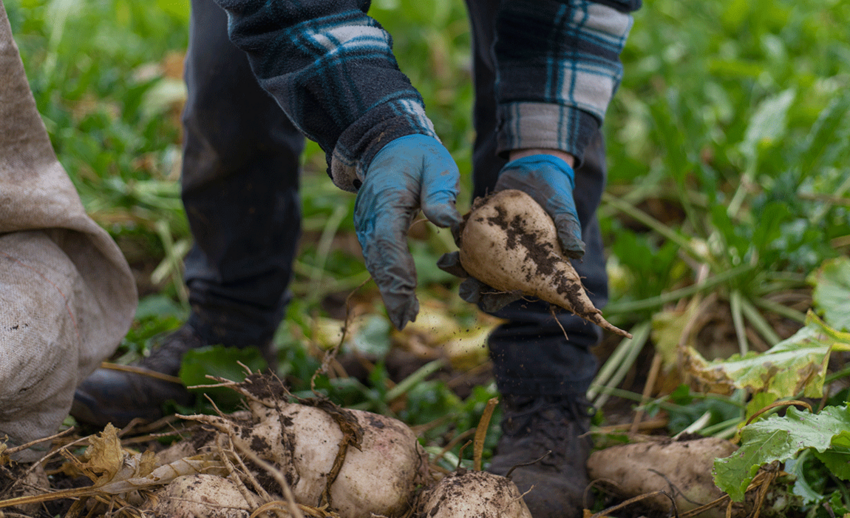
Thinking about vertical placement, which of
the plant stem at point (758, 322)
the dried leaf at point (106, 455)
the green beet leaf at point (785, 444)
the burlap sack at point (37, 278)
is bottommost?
the plant stem at point (758, 322)

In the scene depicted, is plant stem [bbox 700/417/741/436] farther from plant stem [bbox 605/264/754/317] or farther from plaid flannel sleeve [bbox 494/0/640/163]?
plaid flannel sleeve [bbox 494/0/640/163]

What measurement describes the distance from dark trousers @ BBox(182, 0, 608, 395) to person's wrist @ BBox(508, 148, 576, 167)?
0.10m

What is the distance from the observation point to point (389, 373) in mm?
2146

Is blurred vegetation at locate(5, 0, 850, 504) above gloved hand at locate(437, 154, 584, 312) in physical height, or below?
below

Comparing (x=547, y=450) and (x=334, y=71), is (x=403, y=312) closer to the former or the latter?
(x=334, y=71)

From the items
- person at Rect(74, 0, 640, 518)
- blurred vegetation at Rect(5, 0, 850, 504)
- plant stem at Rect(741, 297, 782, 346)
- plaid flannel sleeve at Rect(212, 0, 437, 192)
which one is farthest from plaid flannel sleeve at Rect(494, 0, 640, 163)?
plant stem at Rect(741, 297, 782, 346)

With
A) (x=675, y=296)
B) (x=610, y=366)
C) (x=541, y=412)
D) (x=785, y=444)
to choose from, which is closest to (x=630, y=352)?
(x=610, y=366)

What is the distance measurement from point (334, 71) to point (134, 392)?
1.05 meters

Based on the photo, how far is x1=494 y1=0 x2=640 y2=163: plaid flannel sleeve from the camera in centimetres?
128

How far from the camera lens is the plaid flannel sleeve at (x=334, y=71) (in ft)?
3.39

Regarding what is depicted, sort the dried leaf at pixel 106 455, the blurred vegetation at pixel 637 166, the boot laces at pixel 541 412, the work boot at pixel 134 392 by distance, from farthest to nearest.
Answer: the blurred vegetation at pixel 637 166 → the work boot at pixel 134 392 → the boot laces at pixel 541 412 → the dried leaf at pixel 106 455

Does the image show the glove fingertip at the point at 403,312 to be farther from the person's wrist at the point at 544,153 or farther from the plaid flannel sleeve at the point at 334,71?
the person's wrist at the point at 544,153

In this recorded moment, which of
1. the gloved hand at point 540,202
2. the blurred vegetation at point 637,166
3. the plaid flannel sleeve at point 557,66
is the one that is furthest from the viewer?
the blurred vegetation at point 637,166

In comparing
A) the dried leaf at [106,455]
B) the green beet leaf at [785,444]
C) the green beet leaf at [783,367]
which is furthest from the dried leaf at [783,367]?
the dried leaf at [106,455]
